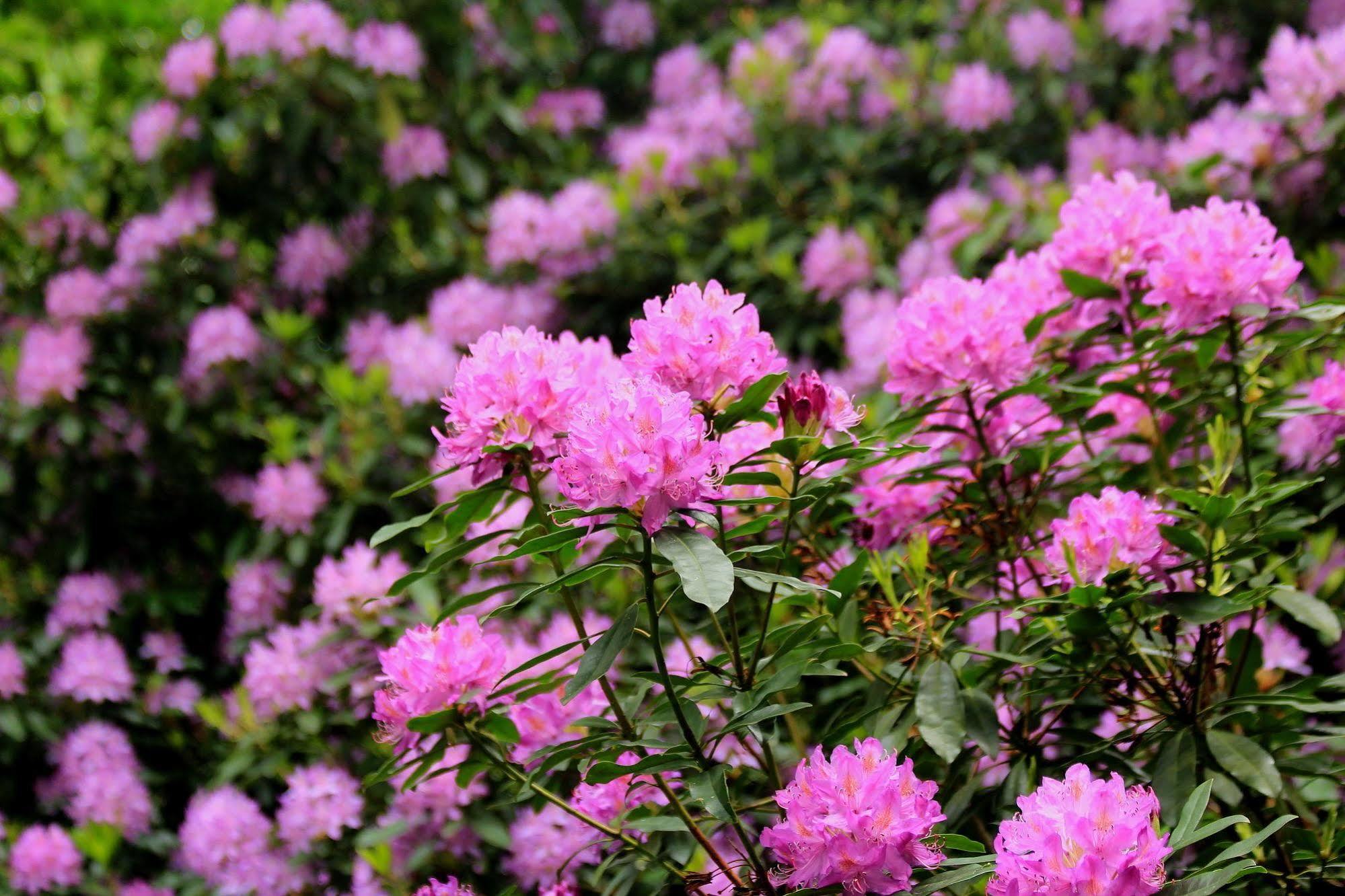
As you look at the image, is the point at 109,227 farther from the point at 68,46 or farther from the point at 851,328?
the point at 851,328

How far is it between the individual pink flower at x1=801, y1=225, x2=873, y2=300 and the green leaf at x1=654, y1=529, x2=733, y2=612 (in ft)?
6.38

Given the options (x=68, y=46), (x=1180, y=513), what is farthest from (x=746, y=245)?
(x=68, y=46)

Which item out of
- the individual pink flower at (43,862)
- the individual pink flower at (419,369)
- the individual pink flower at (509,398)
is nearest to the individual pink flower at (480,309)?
the individual pink flower at (419,369)

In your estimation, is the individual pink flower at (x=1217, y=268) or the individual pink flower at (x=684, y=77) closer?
the individual pink flower at (x=1217, y=268)

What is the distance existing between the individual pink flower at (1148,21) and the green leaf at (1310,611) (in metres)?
2.22

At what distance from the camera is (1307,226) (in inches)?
105

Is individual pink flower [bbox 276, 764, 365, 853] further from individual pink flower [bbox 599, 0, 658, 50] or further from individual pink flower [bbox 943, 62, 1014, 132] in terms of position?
individual pink flower [bbox 599, 0, 658, 50]

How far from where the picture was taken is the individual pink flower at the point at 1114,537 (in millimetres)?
1241

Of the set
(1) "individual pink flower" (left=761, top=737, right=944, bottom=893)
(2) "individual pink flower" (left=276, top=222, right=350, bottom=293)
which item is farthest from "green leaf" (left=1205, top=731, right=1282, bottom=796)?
(2) "individual pink flower" (left=276, top=222, right=350, bottom=293)

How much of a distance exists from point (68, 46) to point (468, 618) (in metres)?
3.98

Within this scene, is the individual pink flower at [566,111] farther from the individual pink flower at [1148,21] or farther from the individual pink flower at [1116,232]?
the individual pink flower at [1116,232]

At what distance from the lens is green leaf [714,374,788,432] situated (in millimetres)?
1127

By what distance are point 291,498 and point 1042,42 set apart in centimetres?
241

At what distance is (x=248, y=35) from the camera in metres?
3.37
